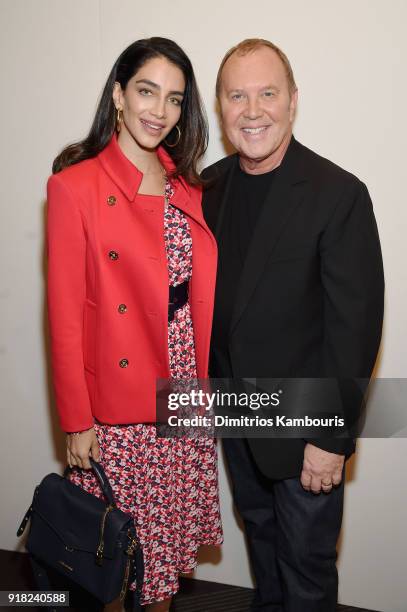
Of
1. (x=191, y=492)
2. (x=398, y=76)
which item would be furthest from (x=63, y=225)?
(x=398, y=76)

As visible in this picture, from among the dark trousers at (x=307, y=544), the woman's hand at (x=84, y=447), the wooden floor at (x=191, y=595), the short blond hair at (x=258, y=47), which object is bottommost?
the wooden floor at (x=191, y=595)

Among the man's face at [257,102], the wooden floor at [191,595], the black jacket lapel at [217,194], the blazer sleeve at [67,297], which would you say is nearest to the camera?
the blazer sleeve at [67,297]

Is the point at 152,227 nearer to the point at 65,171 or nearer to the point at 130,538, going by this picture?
the point at 65,171

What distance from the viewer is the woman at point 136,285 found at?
1.80 metres

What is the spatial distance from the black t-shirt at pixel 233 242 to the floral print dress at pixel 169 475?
0.10 m

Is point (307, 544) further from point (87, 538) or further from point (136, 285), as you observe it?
point (136, 285)

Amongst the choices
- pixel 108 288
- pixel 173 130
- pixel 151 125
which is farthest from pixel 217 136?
pixel 108 288

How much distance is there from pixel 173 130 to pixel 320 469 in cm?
119

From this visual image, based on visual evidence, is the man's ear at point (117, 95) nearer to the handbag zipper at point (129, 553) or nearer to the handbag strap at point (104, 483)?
the handbag strap at point (104, 483)

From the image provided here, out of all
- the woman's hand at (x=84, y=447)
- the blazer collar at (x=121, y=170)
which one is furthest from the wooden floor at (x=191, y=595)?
the blazer collar at (x=121, y=170)

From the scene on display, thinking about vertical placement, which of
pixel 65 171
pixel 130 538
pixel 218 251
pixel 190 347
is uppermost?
pixel 65 171

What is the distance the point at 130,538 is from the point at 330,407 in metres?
0.70

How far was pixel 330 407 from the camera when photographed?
1.88m

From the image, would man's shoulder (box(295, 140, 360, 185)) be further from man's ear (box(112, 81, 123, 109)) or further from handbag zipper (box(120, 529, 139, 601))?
handbag zipper (box(120, 529, 139, 601))
